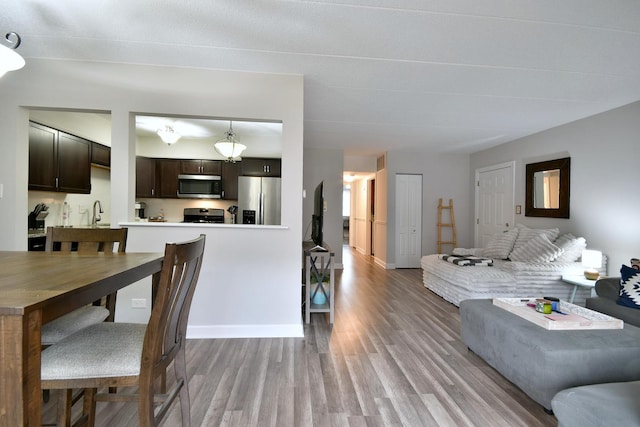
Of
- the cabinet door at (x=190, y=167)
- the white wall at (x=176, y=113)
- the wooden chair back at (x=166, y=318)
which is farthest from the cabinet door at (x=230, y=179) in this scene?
the wooden chair back at (x=166, y=318)

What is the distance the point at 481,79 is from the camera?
9.62ft

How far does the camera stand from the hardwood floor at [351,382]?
1.69m

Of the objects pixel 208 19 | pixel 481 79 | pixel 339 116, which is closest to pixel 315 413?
pixel 208 19

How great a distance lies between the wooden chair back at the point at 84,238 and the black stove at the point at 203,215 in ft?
11.8

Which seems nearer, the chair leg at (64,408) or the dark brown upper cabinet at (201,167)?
the chair leg at (64,408)

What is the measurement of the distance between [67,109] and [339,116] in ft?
9.61

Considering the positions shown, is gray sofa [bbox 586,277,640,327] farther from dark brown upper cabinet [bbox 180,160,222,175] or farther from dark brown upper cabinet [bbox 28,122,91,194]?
dark brown upper cabinet [bbox 28,122,91,194]

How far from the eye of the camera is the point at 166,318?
3.93ft

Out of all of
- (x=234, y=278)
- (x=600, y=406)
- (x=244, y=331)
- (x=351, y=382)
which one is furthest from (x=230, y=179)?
(x=600, y=406)

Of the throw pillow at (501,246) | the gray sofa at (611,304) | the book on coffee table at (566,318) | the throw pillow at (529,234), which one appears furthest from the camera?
the throw pillow at (501,246)

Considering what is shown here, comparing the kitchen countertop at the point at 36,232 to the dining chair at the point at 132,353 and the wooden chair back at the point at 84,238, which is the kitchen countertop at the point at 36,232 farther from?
the dining chair at the point at 132,353

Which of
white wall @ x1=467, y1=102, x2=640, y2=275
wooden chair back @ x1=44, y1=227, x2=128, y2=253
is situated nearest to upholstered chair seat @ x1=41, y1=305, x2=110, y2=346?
wooden chair back @ x1=44, y1=227, x2=128, y2=253

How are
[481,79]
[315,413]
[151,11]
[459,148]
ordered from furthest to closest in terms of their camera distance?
[459,148] → [481,79] → [151,11] → [315,413]

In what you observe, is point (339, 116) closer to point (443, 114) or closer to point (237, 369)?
point (443, 114)
